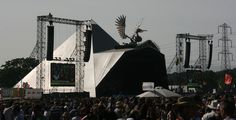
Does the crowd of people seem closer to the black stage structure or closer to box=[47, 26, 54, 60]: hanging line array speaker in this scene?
box=[47, 26, 54, 60]: hanging line array speaker

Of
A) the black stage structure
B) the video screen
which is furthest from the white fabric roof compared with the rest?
the video screen

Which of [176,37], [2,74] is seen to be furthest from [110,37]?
[2,74]

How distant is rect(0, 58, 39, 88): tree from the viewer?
125062 millimetres

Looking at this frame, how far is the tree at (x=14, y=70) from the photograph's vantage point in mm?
125062

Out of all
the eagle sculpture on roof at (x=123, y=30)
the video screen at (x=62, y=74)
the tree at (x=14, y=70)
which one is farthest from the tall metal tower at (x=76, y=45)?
the tree at (x=14, y=70)

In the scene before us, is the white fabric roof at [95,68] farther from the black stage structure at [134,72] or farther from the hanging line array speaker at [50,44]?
the hanging line array speaker at [50,44]

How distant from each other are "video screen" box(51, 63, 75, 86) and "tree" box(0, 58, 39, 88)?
67.7 m

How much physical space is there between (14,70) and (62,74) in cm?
7601

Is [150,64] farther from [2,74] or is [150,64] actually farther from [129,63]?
[2,74]

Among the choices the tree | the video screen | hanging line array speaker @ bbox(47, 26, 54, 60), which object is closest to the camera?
hanging line array speaker @ bbox(47, 26, 54, 60)

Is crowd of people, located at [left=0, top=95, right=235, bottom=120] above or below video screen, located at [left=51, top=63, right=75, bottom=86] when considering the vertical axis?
below

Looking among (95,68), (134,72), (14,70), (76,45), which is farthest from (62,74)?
(14,70)

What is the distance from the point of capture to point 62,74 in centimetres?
5438

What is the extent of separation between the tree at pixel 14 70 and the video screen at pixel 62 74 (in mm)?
67748
